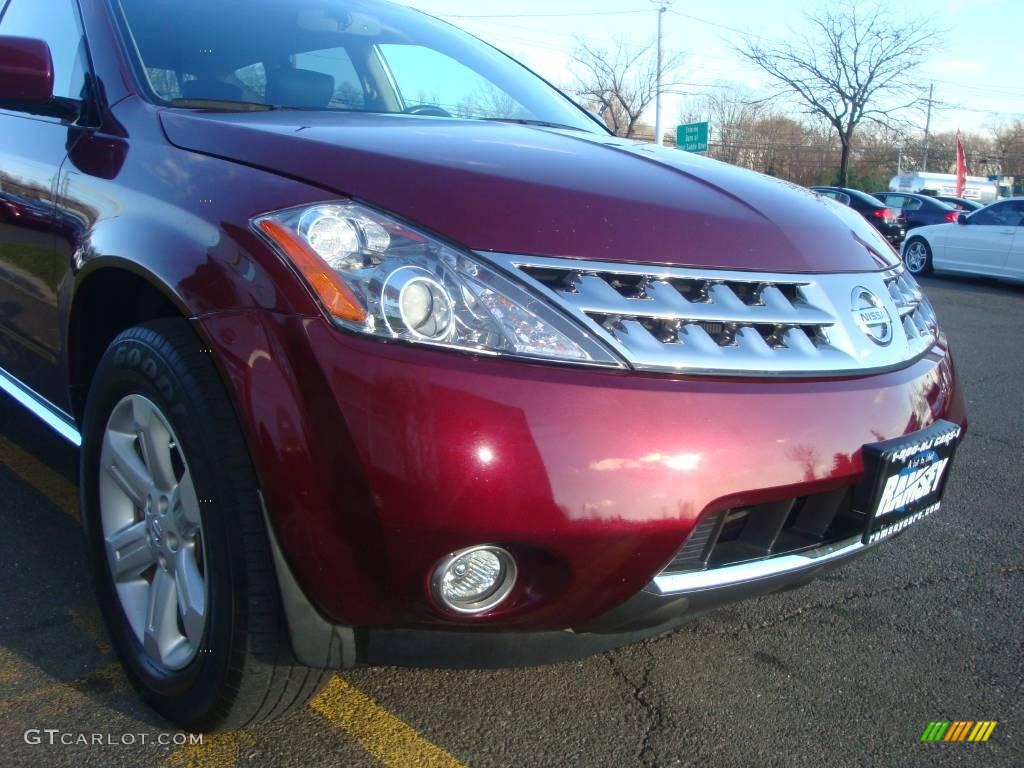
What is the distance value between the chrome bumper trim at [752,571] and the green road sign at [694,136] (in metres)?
20.3

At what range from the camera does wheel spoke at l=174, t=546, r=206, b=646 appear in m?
1.85

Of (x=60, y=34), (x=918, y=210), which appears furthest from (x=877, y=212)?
(x=60, y=34)

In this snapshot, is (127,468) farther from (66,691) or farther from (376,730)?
(376,730)

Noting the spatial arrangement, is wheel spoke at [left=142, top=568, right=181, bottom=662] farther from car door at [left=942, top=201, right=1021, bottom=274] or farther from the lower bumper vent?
car door at [left=942, top=201, right=1021, bottom=274]

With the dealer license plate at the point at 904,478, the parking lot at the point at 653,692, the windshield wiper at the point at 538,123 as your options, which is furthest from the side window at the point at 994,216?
the dealer license plate at the point at 904,478

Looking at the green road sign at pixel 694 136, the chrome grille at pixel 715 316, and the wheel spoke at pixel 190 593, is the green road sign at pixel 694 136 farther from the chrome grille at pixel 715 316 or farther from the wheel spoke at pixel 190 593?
the wheel spoke at pixel 190 593

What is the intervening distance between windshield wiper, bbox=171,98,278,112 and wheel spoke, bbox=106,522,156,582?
100 centimetres

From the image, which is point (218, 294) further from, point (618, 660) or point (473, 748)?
point (618, 660)

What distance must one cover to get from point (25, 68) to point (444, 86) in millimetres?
1241

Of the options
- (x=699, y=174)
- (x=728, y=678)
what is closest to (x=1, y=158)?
(x=699, y=174)

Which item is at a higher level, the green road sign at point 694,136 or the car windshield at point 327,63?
the green road sign at point 694,136

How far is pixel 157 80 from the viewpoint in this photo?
7.72 feet

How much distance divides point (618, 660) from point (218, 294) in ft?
4.43

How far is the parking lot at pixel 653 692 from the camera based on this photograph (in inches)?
78.1
